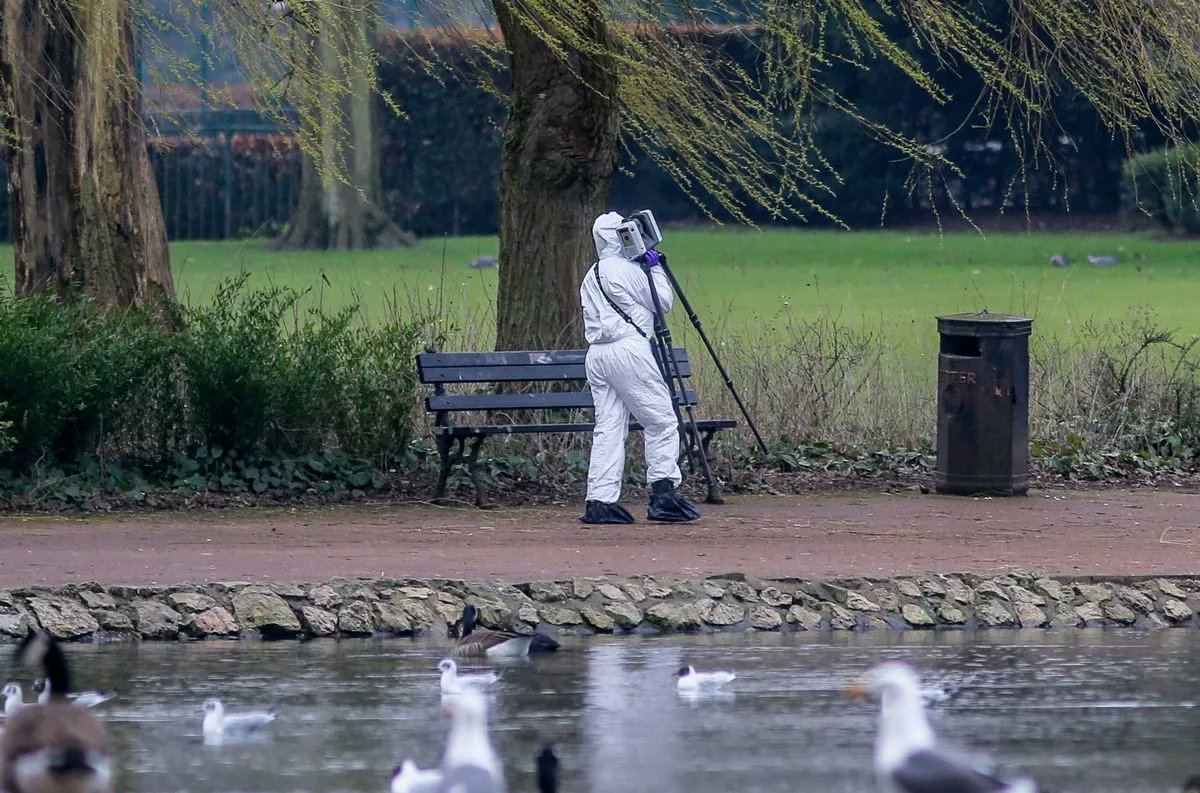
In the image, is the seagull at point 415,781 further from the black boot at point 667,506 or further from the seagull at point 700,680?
the black boot at point 667,506

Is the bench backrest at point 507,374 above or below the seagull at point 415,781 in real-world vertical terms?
above

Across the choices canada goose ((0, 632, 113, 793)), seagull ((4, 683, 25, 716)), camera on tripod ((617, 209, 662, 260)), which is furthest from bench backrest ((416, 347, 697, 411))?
canada goose ((0, 632, 113, 793))

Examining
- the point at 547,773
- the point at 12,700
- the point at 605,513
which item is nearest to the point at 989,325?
the point at 605,513

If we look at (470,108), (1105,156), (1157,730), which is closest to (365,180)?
(470,108)

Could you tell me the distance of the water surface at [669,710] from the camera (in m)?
7.02

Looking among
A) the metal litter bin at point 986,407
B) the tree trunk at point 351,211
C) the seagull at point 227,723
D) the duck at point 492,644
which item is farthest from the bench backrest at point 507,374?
the tree trunk at point 351,211

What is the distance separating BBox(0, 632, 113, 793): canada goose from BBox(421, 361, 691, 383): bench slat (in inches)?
314

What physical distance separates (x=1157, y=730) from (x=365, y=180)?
3783cm

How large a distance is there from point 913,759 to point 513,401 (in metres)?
8.35

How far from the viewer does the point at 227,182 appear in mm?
45906

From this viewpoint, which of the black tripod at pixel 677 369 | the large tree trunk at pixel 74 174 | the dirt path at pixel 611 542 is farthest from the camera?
the large tree trunk at pixel 74 174

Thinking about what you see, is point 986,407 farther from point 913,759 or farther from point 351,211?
point 351,211

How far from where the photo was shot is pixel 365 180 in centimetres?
4438

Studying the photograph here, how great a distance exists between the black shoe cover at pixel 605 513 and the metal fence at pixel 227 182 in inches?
1295
